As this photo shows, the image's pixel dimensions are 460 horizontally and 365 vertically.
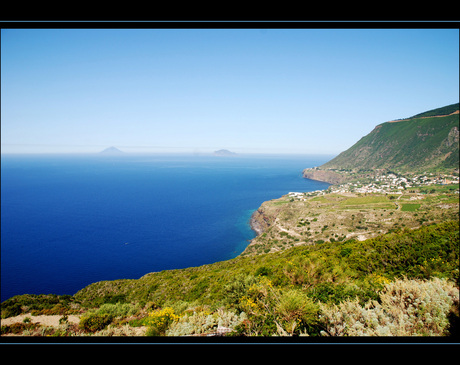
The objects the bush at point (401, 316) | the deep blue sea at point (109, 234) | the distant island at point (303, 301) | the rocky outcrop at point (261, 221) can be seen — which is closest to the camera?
the bush at point (401, 316)

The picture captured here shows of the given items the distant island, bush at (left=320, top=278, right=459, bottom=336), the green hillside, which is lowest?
the distant island

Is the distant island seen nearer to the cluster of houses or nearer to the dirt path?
the dirt path

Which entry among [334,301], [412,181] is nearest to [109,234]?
[334,301]

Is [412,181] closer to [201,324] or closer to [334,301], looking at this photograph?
[334,301]

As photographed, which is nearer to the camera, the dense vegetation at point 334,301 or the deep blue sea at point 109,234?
the dense vegetation at point 334,301

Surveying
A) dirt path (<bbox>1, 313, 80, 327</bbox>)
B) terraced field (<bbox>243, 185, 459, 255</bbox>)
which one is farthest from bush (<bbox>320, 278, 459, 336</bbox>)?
terraced field (<bbox>243, 185, 459, 255</bbox>)

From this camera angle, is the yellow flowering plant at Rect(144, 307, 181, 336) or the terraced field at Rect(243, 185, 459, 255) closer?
the yellow flowering plant at Rect(144, 307, 181, 336)

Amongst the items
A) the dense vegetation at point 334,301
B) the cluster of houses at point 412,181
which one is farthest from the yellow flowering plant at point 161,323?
the cluster of houses at point 412,181

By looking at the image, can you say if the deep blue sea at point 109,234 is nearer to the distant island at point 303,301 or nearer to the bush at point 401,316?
the distant island at point 303,301

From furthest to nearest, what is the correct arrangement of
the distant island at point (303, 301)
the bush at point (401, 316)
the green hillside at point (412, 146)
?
1. the green hillside at point (412, 146)
2. the distant island at point (303, 301)
3. the bush at point (401, 316)
